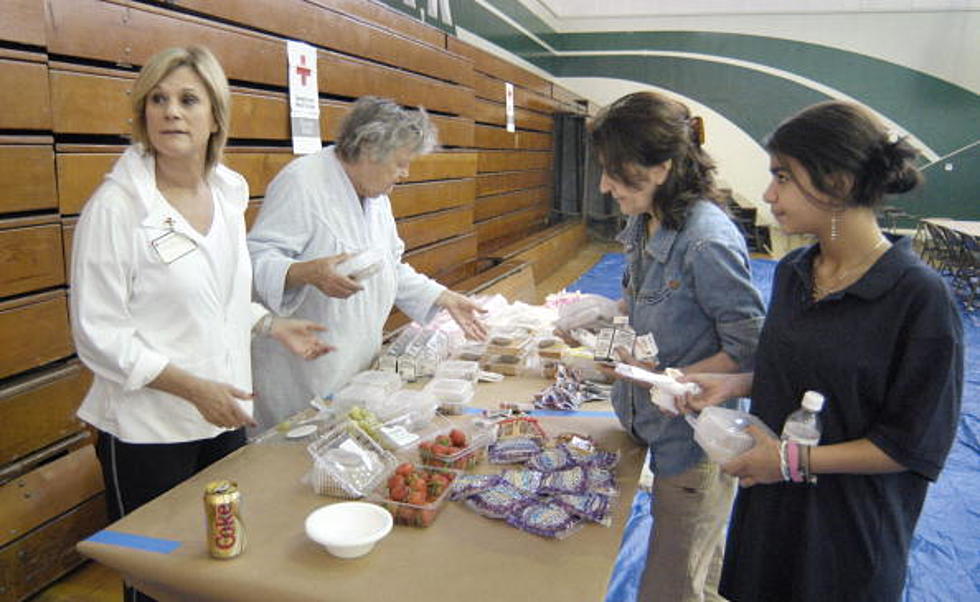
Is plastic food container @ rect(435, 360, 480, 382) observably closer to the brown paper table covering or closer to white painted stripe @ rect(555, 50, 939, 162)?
the brown paper table covering

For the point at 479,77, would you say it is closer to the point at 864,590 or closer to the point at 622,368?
the point at 622,368

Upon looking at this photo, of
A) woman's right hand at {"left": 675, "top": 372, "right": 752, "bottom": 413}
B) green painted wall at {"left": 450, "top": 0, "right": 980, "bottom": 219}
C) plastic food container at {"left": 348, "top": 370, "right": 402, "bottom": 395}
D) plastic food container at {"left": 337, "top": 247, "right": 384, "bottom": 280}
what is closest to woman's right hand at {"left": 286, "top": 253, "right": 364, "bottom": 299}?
plastic food container at {"left": 337, "top": 247, "right": 384, "bottom": 280}

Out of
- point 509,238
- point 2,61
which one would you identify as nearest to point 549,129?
point 509,238

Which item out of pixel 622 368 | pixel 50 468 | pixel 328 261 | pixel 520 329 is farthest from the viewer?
pixel 520 329

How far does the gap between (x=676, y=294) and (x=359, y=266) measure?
0.88 metres

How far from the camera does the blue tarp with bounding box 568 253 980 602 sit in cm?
256

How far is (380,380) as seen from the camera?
2.00 m

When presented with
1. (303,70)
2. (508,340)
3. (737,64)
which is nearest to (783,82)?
(737,64)

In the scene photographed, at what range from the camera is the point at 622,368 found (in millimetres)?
1586

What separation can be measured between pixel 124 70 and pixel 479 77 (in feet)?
16.3

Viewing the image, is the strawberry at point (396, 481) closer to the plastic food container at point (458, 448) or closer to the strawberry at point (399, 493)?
the strawberry at point (399, 493)

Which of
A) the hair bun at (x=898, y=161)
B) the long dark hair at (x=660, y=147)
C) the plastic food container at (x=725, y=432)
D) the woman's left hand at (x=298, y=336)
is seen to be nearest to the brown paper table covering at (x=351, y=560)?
the plastic food container at (x=725, y=432)

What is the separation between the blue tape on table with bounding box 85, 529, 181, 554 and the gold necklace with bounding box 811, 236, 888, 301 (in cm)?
137

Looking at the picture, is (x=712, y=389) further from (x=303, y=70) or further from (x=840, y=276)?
(x=303, y=70)
